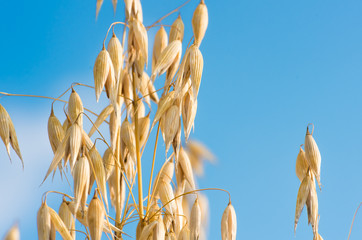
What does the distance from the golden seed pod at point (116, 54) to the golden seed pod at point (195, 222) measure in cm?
39

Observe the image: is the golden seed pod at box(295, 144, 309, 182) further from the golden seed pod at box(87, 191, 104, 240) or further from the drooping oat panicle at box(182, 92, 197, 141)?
the golden seed pod at box(87, 191, 104, 240)

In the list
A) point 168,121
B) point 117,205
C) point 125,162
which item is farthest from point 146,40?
point 117,205

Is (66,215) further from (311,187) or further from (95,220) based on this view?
(311,187)

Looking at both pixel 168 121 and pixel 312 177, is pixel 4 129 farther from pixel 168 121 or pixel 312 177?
pixel 312 177

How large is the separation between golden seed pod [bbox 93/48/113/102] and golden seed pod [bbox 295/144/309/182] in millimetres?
599

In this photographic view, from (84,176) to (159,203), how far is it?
0.88 feet

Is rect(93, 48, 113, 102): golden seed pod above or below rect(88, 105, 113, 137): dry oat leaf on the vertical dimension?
above

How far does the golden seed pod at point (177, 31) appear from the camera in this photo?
1.47 meters

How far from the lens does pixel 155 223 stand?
48.4 inches

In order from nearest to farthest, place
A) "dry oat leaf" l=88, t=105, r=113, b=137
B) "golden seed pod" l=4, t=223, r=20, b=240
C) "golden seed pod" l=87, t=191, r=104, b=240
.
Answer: "golden seed pod" l=4, t=223, r=20, b=240 < "golden seed pod" l=87, t=191, r=104, b=240 < "dry oat leaf" l=88, t=105, r=113, b=137

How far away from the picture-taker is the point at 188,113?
4.48 ft

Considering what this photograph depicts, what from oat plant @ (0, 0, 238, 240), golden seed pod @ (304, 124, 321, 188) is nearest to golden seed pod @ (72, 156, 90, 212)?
oat plant @ (0, 0, 238, 240)

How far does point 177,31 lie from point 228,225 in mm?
547

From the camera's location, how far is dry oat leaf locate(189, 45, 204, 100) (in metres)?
1.33
